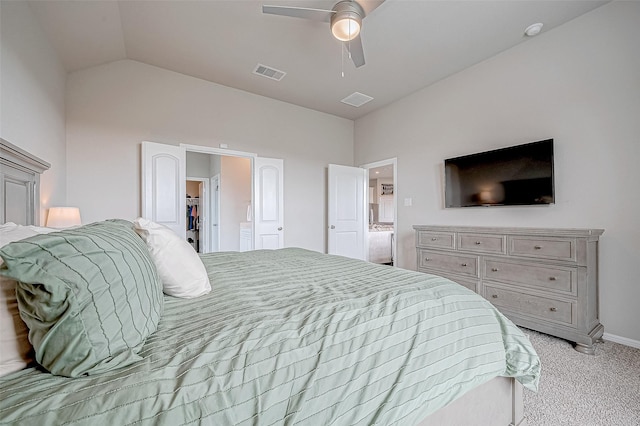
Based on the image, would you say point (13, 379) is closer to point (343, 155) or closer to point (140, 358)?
point (140, 358)

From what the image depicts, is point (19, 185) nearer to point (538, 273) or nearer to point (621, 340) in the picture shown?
point (538, 273)

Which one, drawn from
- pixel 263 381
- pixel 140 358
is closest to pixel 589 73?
pixel 263 381

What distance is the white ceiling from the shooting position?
2.47m

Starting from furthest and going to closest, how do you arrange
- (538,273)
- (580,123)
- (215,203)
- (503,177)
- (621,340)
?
(215,203)
(503,177)
(580,123)
(538,273)
(621,340)

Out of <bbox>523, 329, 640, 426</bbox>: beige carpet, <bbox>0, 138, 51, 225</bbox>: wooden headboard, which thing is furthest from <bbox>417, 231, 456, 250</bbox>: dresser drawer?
<bbox>0, 138, 51, 225</bbox>: wooden headboard

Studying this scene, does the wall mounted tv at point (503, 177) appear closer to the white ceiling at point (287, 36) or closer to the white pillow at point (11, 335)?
the white ceiling at point (287, 36)

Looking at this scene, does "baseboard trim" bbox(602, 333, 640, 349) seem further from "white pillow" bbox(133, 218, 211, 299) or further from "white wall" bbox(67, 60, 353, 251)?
"white wall" bbox(67, 60, 353, 251)

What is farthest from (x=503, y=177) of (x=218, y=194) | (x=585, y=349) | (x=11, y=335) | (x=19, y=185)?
(x=218, y=194)

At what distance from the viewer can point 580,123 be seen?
260 cm

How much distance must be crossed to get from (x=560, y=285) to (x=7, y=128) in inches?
172

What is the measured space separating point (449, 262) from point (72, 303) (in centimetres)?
331

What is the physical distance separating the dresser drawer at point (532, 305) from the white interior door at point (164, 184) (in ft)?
12.4

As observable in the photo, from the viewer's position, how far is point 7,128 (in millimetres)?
1775

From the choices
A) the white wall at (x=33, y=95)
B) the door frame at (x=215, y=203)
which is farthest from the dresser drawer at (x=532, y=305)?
the door frame at (x=215, y=203)
